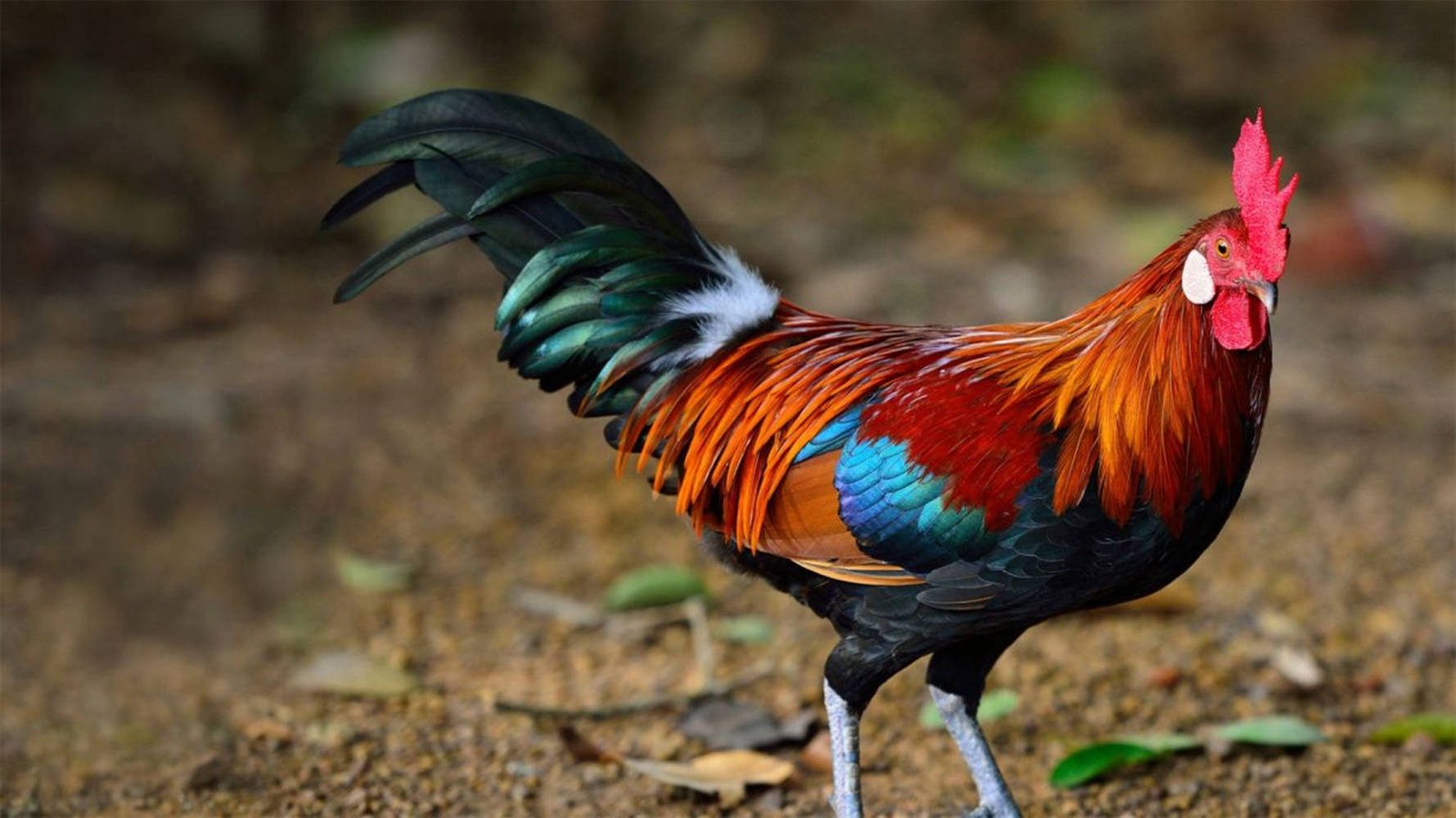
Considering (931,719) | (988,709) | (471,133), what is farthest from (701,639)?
(471,133)

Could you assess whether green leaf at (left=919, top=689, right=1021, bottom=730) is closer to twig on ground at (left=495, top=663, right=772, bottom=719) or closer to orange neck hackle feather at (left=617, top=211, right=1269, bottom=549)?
twig on ground at (left=495, top=663, right=772, bottom=719)

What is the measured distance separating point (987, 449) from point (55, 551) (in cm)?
379

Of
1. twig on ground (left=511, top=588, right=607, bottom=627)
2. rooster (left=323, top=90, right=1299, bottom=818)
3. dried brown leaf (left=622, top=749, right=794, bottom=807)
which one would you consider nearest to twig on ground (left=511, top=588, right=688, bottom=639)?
twig on ground (left=511, top=588, right=607, bottom=627)

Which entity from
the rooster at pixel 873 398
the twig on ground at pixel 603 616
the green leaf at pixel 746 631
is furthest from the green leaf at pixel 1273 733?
the twig on ground at pixel 603 616

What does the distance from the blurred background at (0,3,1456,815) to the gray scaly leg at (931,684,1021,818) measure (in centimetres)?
35

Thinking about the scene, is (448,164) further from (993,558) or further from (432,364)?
(432,364)

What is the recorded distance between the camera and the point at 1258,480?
21.6 feet

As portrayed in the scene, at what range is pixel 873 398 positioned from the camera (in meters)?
3.41

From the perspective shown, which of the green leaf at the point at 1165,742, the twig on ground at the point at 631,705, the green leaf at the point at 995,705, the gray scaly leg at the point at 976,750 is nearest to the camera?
the gray scaly leg at the point at 976,750

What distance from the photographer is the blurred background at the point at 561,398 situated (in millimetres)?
4379

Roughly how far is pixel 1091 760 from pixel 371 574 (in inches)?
113

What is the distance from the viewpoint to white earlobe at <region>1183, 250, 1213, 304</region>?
3.11m

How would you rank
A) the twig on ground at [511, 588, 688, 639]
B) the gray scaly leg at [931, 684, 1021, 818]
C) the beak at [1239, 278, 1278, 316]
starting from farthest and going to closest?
the twig on ground at [511, 588, 688, 639], the gray scaly leg at [931, 684, 1021, 818], the beak at [1239, 278, 1278, 316]

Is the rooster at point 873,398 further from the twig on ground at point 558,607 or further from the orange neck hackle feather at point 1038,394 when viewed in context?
the twig on ground at point 558,607
